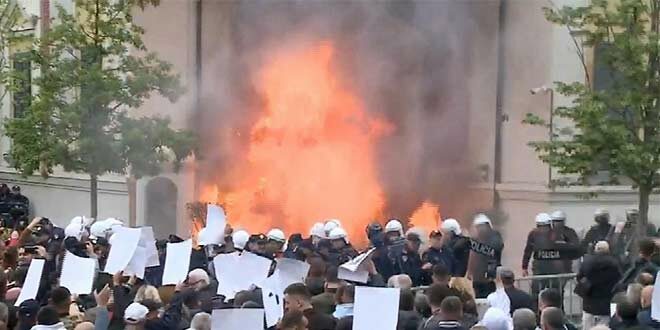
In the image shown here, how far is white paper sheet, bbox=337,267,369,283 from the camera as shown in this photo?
9.67m

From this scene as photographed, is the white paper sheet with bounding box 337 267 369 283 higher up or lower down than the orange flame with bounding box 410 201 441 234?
higher up

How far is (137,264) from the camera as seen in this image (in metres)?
9.42

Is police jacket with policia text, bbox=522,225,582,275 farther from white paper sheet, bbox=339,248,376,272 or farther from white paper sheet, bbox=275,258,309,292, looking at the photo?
white paper sheet, bbox=275,258,309,292

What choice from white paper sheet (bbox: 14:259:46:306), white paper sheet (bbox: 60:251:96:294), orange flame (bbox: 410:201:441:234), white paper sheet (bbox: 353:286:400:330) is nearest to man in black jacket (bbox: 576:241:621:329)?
white paper sheet (bbox: 353:286:400:330)

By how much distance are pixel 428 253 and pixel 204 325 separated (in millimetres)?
5286

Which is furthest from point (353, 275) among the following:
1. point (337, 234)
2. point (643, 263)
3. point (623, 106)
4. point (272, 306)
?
point (623, 106)

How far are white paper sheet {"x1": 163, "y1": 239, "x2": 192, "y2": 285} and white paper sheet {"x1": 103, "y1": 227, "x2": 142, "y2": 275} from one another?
12.5 inches

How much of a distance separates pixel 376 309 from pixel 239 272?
81.6 inches

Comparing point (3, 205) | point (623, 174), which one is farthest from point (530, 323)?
point (3, 205)

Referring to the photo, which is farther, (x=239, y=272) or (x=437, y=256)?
(x=437, y=256)

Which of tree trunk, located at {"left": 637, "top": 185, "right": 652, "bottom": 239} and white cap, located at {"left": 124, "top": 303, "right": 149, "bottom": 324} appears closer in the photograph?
white cap, located at {"left": 124, "top": 303, "right": 149, "bottom": 324}

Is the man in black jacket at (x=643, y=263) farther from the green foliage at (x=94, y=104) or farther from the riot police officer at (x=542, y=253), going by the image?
the green foliage at (x=94, y=104)

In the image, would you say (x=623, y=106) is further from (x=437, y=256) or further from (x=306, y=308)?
(x=306, y=308)

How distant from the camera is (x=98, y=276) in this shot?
10070 millimetres
